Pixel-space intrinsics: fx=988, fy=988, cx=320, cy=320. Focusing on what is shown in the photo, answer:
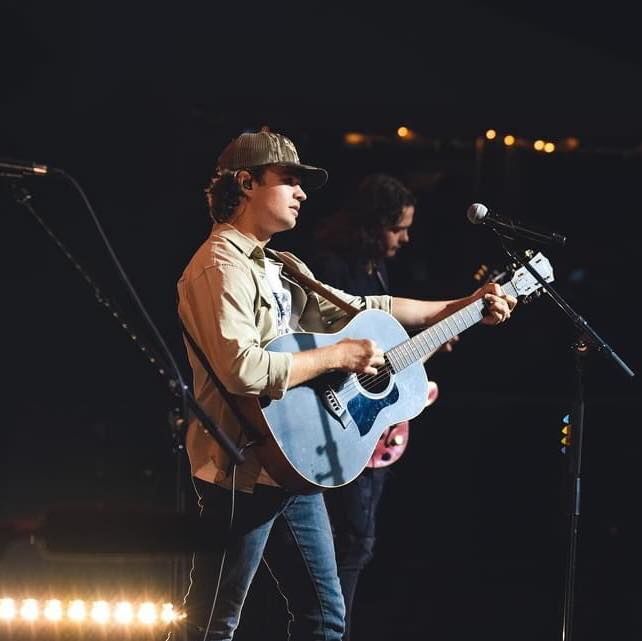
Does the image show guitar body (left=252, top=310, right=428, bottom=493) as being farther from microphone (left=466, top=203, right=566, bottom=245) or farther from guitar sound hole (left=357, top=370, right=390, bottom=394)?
microphone (left=466, top=203, right=566, bottom=245)

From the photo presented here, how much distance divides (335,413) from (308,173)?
768 mm

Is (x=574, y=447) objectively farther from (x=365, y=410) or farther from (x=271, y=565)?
(x=271, y=565)

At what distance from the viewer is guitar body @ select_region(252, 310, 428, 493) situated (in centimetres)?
281

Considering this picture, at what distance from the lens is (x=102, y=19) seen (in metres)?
4.95

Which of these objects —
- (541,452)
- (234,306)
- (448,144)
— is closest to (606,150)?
(448,144)

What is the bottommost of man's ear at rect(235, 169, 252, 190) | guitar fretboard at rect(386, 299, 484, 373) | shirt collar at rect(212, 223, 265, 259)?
guitar fretboard at rect(386, 299, 484, 373)

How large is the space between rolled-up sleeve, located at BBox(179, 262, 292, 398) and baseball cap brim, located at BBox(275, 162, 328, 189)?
1.35 ft

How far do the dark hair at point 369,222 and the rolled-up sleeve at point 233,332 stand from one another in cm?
165

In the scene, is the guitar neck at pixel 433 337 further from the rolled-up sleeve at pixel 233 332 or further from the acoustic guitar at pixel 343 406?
the rolled-up sleeve at pixel 233 332

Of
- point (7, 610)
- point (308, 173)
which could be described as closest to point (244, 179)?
point (308, 173)

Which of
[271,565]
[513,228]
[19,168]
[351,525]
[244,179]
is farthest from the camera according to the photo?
[351,525]

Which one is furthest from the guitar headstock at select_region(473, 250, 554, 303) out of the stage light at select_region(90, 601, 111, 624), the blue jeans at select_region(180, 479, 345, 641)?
the stage light at select_region(90, 601, 111, 624)

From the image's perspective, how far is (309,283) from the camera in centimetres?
321

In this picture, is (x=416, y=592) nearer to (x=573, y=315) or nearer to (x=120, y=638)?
(x=120, y=638)
